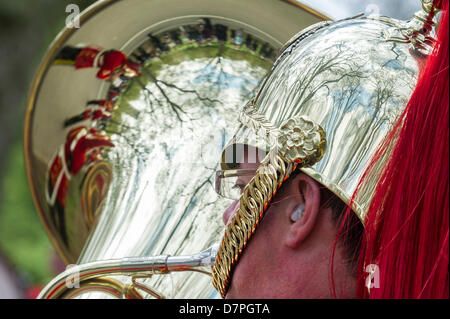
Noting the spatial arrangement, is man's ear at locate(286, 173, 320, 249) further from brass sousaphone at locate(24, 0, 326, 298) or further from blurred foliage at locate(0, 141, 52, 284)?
blurred foliage at locate(0, 141, 52, 284)

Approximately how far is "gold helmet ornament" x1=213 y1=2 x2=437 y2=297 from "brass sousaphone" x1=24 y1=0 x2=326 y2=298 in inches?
20.6

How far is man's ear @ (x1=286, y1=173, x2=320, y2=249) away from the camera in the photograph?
115 cm

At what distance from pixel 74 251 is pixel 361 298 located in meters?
1.15

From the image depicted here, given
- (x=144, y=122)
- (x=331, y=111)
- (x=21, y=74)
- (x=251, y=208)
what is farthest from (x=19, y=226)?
(x=331, y=111)

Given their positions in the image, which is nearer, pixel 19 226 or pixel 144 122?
pixel 144 122

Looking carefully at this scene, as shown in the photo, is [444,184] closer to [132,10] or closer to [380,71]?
[380,71]

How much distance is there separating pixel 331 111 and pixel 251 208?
0.23 meters

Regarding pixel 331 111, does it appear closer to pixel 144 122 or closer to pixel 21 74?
pixel 144 122

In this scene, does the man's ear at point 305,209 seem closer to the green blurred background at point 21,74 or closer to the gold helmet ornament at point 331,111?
the gold helmet ornament at point 331,111

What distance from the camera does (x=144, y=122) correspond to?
193 centimetres

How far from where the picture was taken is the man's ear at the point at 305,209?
115 centimetres

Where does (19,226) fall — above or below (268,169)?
above

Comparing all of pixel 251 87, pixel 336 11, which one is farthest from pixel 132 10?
pixel 336 11

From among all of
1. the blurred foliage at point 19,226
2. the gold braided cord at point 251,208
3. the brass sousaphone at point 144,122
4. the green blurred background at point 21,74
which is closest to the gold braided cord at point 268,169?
the gold braided cord at point 251,208
